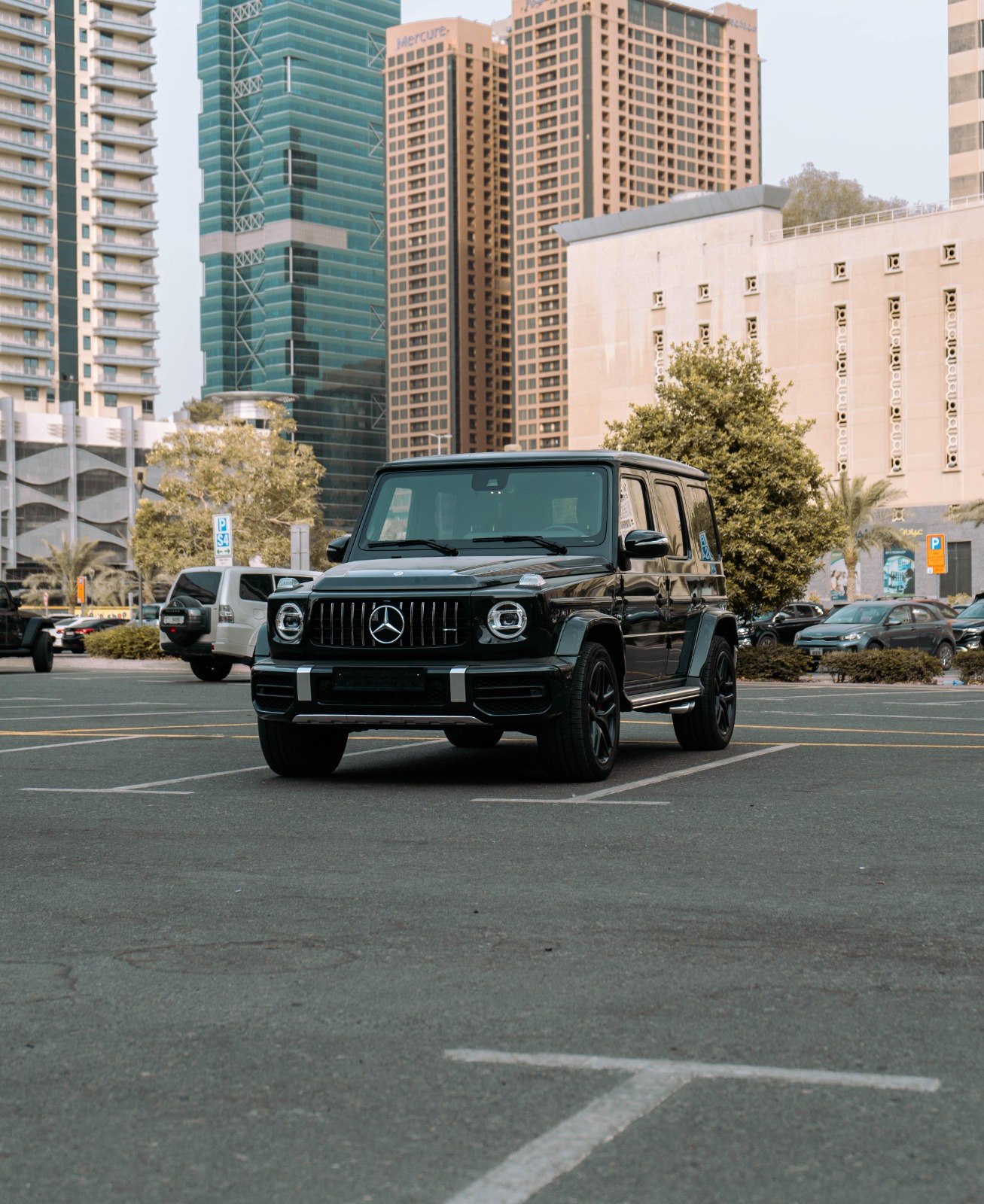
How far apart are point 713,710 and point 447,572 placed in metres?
3.31

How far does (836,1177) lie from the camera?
3125 mm

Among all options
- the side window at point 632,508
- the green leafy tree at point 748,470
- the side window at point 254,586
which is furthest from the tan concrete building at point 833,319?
the side window at point 632,508

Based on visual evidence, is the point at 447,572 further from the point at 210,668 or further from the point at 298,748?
the point at 210,668

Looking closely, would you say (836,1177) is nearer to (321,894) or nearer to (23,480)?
(321,894)

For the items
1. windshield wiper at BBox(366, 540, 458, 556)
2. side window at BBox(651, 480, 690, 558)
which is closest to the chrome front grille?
windshield wiper at BBox(366, 540, 458, 556)

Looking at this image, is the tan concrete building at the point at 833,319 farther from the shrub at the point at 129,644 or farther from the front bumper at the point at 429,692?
the front bumper at the point at 429,692

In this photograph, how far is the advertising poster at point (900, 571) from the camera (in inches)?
3457

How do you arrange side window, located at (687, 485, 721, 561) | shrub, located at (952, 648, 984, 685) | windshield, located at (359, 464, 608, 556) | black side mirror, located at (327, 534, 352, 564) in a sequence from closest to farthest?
windshield, located at (359, 464, 608, 556)
black side mirror, located at (327, 534, 352, 564)
side window, located at (687, 485, 721, 561)
shrub, located at (952, 648, 984, 685)

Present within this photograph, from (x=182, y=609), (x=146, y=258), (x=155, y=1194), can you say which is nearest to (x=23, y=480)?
(x=146, y=258)

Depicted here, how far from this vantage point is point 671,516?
1230 cm

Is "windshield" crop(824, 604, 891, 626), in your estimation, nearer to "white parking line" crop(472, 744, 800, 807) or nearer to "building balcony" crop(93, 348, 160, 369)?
"white parking line" crop(472, 744, 800, 807)

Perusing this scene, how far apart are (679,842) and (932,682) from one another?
20.7 meters

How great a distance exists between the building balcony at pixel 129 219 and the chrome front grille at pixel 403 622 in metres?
119

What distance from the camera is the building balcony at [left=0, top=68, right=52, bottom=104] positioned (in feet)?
385
